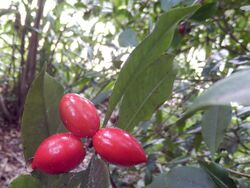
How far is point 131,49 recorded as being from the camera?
1.17 m

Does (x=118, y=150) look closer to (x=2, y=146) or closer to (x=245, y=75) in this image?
(x=245, y=75)

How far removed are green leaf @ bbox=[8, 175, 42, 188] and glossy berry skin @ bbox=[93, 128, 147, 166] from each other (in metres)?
0.11

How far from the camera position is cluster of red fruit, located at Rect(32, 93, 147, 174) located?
1.27 ft

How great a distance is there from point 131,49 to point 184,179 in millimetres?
728

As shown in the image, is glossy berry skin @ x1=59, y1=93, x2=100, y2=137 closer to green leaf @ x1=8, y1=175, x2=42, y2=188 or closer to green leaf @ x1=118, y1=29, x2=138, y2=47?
green leaf @ x1=8, y1=175, x2=42, y2=188

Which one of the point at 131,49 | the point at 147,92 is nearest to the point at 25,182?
the point at 147,92

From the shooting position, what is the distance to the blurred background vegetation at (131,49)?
3.32 ft

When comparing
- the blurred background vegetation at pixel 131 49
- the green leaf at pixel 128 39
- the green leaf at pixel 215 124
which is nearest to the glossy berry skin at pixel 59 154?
the green leaf at pixel 215 124

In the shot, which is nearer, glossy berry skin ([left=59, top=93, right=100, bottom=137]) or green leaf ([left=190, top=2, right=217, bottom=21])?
glossy berry skin ([left=59, top=93, right=100, bottom=137])

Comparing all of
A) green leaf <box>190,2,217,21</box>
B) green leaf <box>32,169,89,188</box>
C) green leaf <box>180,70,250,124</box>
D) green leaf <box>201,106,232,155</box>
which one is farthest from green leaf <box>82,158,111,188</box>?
green leaf <box>190,2,217,21</box>

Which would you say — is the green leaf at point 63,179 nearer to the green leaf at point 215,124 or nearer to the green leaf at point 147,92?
the green leaf at point 147,92

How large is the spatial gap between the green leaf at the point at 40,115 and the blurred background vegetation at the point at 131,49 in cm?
35

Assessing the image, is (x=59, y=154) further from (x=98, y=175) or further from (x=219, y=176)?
(x=219, y=176)

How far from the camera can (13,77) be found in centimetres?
203
